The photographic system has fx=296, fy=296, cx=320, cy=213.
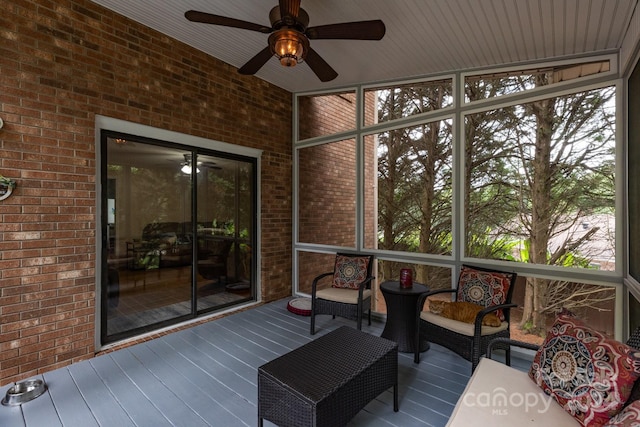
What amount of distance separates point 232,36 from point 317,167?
2.23 m

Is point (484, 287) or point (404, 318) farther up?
point (484, 287)

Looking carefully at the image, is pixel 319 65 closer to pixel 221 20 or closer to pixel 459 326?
pixel 221 20

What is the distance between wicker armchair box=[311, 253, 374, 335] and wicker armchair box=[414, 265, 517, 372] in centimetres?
72

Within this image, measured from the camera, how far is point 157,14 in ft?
9.77

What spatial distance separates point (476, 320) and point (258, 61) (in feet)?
9.34

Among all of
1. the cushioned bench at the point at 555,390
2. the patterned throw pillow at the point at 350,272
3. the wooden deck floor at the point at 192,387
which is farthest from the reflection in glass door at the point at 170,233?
the cushioned bench at the point at 555,390

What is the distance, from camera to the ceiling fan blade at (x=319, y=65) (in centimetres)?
250

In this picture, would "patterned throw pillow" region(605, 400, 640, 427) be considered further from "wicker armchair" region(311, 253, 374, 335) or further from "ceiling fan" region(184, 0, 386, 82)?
"ceiling fan" region(184, 0, 386, 82)

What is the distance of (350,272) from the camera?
148 inches

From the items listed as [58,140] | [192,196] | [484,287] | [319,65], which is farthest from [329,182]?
[58,140]

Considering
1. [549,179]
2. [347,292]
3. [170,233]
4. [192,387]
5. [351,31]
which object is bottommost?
[192,387]

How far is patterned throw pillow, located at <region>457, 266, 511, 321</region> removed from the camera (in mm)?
2717

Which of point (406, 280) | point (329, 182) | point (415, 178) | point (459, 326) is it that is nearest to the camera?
point (459, 326)

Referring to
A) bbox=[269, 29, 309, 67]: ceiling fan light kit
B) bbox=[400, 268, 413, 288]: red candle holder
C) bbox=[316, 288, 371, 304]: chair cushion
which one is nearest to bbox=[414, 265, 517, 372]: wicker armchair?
bbox=[400, 268, 413, 288]: red candle holder
